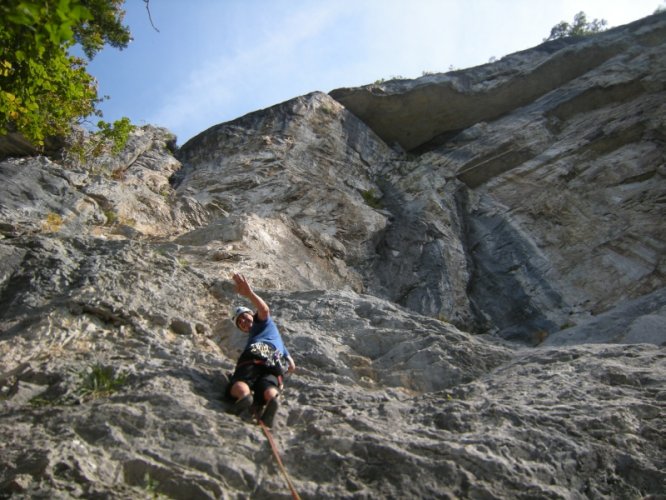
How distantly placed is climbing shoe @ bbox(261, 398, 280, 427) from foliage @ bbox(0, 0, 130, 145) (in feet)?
12.5

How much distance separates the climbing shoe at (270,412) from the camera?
5520mm

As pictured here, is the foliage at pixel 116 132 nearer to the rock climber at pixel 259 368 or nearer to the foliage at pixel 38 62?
the foliage at pixel 38 62

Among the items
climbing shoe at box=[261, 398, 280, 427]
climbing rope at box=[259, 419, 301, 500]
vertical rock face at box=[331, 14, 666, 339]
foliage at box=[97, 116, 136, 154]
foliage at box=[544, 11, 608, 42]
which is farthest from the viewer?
foliage at box=[544, 11, 608, 42]

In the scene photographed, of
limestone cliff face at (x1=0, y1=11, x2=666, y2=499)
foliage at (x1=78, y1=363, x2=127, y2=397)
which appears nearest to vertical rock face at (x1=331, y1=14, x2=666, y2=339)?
limestone cliff face at (x1=0, y1=11, x2=666, y2=499)

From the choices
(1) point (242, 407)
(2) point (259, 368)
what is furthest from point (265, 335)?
(1) point (242, 407)

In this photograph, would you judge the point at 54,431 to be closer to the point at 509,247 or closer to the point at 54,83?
the point at 54,83

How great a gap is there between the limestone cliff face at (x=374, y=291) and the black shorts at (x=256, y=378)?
342mm

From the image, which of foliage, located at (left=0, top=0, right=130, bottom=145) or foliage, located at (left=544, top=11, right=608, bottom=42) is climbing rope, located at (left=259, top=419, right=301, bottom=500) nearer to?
foliage, located at (left=0, top=0, right=130, bottom=145)

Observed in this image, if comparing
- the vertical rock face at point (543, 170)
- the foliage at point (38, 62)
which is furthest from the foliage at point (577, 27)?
the foliage at point (38, 62)

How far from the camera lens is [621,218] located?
14.2 metres

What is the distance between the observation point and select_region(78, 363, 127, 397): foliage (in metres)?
5.67

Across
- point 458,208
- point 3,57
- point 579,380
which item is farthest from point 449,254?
point 3,57

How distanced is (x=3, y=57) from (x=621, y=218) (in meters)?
13.2

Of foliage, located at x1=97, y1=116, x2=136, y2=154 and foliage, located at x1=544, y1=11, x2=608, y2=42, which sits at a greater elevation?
foliage, located at x1=544, y1=11, x2=608, y2=42
